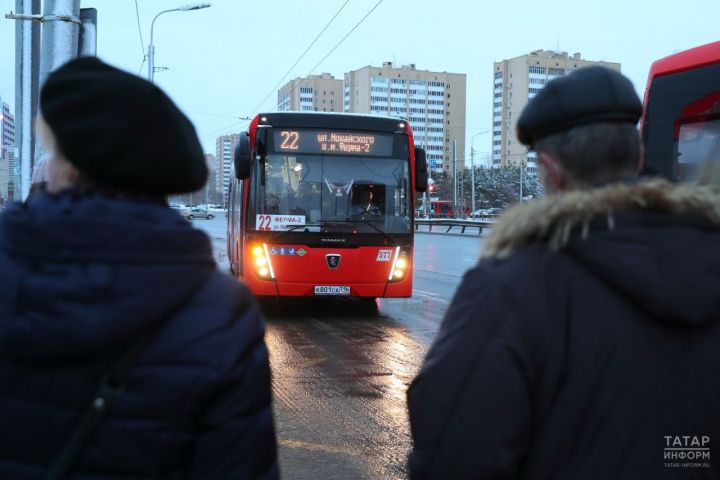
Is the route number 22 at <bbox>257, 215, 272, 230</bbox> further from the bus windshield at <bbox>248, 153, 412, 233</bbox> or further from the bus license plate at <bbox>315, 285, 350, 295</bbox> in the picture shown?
the bus license plate at <bbox>315, 285, 350, 295</bbox>

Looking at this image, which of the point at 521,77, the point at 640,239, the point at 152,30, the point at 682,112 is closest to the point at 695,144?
the point at 682,112

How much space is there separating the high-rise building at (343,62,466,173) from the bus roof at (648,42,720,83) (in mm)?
138268

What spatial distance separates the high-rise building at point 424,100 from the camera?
5827 inches

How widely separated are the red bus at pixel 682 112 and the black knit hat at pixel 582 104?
636 centimetres

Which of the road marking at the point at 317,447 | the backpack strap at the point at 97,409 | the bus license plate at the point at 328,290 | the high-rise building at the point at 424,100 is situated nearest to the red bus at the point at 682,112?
the bus license plate at the point at 328,290

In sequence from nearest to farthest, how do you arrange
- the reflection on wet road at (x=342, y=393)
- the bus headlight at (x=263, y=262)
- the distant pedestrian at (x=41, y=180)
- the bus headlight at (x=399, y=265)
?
the distant pedestrian at (x=41, y=180) → the reflection on wet road at (x=342, y=393) → the bus headlight at (x=263, y=262) → the bus headlight at (x=399, y=265)

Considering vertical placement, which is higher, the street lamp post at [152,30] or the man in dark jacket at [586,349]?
the street lamp post at [152,30]

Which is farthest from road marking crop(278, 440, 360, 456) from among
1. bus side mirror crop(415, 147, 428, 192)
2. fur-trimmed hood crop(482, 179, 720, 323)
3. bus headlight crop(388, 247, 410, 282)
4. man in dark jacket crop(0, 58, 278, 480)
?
bus side mirror crop(415, 147, 428, 192)

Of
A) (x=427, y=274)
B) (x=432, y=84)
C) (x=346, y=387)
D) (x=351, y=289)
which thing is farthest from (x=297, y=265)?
(x=432, y=84)

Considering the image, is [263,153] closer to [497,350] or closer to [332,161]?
[332,161]

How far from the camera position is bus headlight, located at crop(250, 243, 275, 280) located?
10695 mm

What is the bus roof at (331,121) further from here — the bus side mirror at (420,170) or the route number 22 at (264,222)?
the route number 22 at (264,222)

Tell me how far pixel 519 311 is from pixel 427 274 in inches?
672

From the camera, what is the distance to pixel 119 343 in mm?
1488
